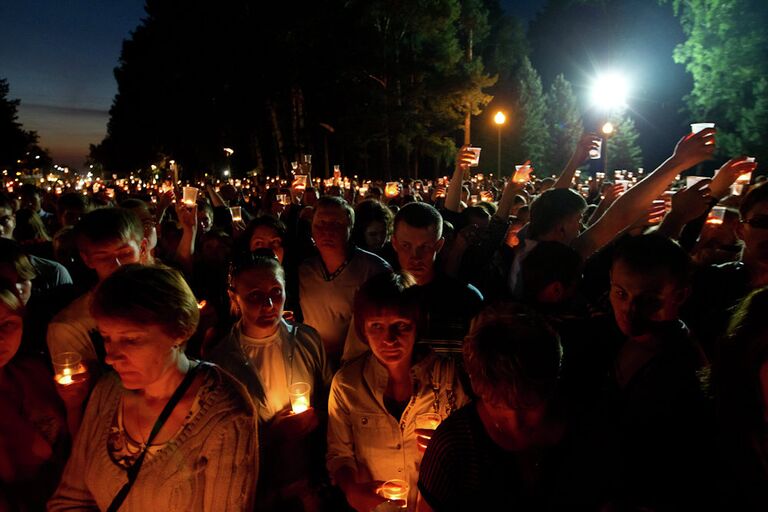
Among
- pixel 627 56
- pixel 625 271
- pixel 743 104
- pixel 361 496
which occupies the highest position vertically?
pixel 627 56

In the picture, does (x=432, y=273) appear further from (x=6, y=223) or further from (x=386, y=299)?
(x=6, y=223)

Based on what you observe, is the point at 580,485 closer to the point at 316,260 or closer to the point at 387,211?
the point at 316,260

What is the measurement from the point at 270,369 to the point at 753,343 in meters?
2.34

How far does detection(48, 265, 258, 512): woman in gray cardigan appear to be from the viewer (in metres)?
2.00

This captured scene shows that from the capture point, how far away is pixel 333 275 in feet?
13.8

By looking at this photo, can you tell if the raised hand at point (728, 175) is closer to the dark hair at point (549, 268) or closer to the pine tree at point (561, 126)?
the dark hair at point (549, 268)

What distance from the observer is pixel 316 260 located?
14.4 feet

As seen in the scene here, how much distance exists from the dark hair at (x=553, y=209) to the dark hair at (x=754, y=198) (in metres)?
0.97

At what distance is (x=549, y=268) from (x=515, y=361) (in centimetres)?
135

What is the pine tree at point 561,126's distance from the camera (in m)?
35.4

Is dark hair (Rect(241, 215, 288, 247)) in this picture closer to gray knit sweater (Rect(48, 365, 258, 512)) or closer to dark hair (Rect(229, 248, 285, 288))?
dark hair (Rect(229, 248, 285, 288))

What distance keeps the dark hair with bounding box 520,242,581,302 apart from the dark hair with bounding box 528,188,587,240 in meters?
0.82

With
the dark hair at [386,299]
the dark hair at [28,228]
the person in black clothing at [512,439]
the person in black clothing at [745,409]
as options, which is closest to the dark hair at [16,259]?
the dark hair at [386,299]

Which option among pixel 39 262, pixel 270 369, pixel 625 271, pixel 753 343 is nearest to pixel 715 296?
pixel 625 271
